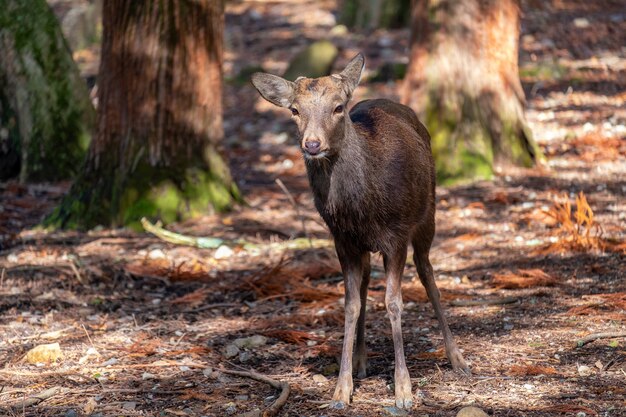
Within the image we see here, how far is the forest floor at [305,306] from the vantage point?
4.99 m

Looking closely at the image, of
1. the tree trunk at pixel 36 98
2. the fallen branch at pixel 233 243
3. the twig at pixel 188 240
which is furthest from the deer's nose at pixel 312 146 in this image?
the tree trunk at pixel 36 98

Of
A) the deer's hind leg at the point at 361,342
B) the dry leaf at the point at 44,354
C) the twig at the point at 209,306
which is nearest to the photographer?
the deer's hind leg at the point at 361,342

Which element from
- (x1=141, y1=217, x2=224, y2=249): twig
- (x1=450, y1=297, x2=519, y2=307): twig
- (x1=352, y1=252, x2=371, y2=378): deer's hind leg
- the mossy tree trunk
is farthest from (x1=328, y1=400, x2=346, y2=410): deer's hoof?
the mossy tree trunk

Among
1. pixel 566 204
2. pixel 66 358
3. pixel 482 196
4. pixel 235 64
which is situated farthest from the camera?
pixel 235 64

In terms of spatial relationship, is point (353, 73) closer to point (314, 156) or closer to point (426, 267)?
point (314, 156)

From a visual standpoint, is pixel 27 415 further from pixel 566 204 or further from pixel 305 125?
pixel 566 204

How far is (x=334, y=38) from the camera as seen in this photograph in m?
18.0

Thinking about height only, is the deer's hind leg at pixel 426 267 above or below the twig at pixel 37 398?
above

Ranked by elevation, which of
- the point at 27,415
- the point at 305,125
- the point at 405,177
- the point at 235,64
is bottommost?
the point at 235,64

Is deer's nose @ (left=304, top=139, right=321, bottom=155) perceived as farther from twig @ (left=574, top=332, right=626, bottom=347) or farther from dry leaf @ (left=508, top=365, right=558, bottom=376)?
twig @ (left=574, top=332, right=626, bottom=347)

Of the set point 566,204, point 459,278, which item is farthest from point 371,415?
point 566,204

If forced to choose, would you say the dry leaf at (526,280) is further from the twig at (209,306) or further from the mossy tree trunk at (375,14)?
the mossy tree trunk at (375,14)

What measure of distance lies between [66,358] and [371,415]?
2002mm

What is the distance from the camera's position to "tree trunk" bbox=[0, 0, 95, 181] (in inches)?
426
